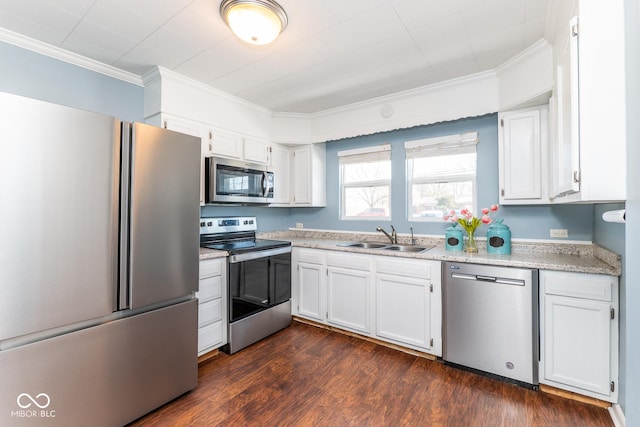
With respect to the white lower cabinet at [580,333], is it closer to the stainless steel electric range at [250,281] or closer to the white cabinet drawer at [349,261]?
the white cabinet drawer at [349,261]

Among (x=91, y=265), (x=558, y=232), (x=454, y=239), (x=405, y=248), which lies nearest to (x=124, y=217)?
(x=91, y=265)

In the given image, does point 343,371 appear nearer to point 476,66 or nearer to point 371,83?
point 371,83

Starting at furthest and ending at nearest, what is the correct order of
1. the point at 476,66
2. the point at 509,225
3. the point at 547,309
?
the point at 509,225
the point at 476,66
the point at 547,309

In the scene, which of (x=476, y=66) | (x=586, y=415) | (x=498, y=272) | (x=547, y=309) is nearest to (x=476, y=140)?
(x=476, y=66)

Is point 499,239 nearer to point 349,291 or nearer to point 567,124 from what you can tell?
point 567,124

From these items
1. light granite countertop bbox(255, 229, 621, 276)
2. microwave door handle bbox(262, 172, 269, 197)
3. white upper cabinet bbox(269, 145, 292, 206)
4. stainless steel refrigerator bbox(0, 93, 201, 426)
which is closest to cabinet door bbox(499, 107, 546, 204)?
light granite countertop bbox(255, 229, 621, 276)

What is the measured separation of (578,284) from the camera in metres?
1.88

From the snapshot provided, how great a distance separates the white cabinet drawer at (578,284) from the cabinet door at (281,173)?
2.75m

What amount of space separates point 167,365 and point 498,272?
2.38m

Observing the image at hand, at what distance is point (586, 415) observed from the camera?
179 centimetres

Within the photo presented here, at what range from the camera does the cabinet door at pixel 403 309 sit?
247cm

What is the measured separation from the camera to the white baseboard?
1637 mm

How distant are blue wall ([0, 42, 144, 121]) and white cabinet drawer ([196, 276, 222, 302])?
1.64 m

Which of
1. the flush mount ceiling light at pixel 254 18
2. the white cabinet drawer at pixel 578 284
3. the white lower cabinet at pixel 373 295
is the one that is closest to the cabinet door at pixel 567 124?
the white cabinet drawer at pixel 578 284
